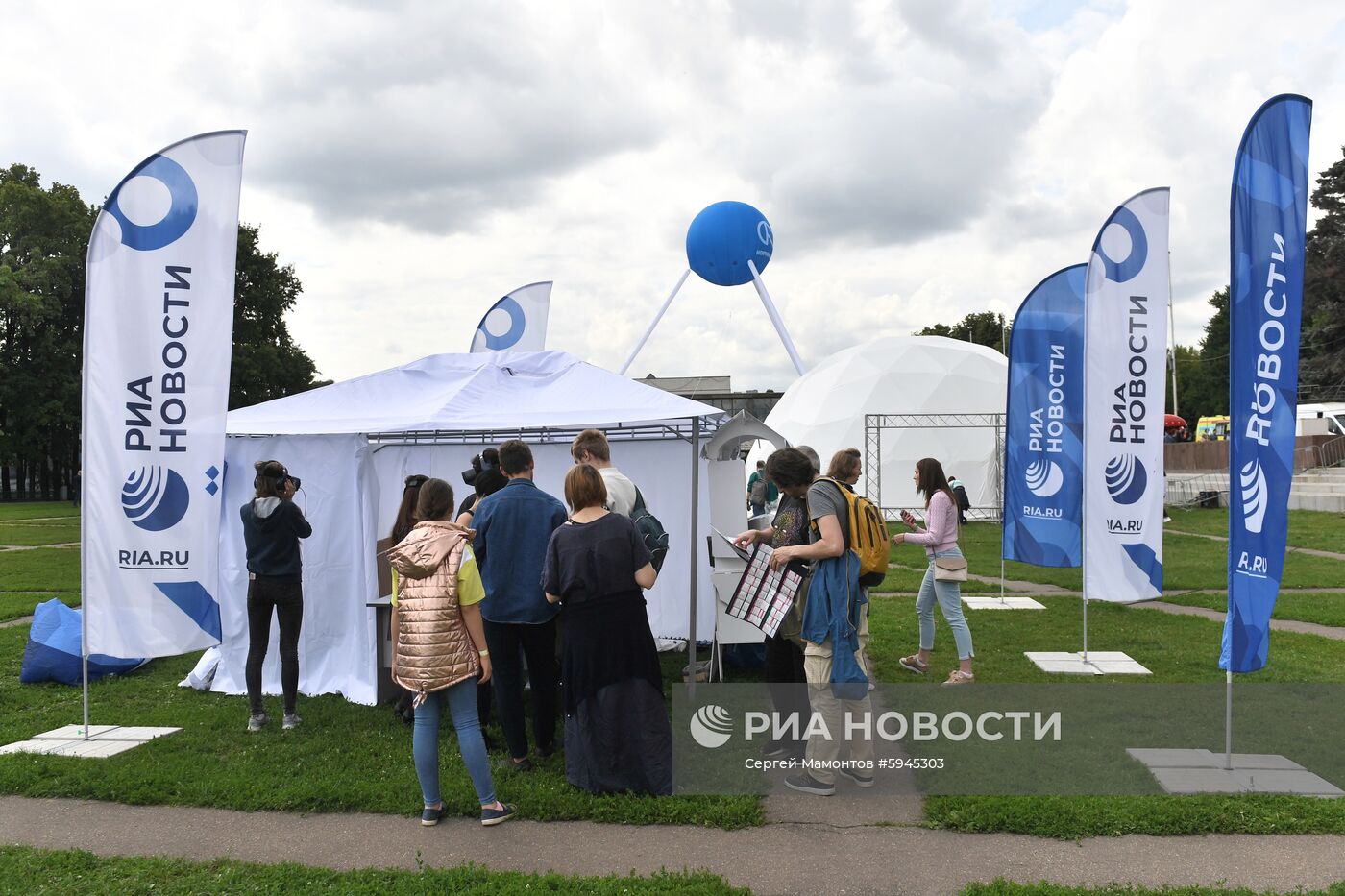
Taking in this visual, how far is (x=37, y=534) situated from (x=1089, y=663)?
22835 millimetres

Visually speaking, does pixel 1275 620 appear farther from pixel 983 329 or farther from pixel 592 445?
pixel 983 329

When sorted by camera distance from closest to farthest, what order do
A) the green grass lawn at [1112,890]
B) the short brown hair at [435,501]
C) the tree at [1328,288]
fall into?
1. the green grass lawn at [1112,890]
2. the short brown hair at [435,501]
3. the tree at [1328,288]

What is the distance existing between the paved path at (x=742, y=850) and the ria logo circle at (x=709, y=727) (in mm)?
961

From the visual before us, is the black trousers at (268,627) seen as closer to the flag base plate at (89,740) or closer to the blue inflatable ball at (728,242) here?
the flag base plate at (89,740)

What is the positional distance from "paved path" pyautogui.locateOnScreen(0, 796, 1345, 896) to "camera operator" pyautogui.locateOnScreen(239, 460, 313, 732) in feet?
4.61

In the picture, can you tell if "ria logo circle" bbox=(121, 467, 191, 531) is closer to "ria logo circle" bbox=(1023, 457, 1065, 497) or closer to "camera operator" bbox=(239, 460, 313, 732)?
"camera operator" bbox=(239, 460, 313, 732)

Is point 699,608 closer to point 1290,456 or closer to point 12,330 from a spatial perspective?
point 1290,456

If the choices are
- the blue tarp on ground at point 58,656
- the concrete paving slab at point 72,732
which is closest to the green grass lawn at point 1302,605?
the concrete paving slab at point 72,732

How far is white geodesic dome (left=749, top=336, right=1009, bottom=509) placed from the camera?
863 inches

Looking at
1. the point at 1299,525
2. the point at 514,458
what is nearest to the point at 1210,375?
the point at 1299,525

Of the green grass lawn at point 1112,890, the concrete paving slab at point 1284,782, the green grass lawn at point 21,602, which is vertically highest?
the concrete paving slab at point 1284,782

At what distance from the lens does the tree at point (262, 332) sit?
35.6 m

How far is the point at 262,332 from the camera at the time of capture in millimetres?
38469

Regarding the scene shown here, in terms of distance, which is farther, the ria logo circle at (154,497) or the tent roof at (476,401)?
the tent roof at (476,401)
